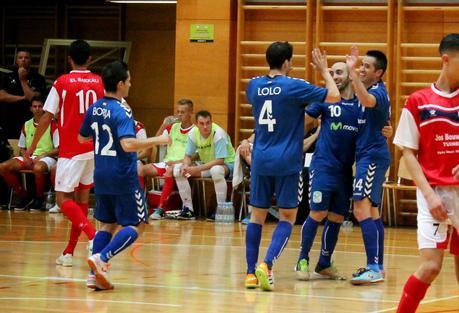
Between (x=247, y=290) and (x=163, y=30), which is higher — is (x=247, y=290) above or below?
below

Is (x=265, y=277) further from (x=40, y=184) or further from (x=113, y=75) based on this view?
(x=40, y=184)

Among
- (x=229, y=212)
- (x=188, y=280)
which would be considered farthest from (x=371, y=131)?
(x=229, y=212)

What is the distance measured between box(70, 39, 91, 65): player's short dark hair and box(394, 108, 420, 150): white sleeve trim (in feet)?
13.8

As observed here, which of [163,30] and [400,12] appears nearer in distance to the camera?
[400,12]

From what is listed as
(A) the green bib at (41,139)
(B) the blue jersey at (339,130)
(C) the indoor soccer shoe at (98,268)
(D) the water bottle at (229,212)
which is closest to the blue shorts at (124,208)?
(C) the indoor soccer shoe at (98,268)

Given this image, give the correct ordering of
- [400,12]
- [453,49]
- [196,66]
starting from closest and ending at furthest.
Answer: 1. [453,49]
2. [400,12]
3. [196,66]

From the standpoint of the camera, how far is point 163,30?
18125mm

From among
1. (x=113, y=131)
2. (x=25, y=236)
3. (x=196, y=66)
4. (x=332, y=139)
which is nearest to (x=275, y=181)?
(x=332, y=139)

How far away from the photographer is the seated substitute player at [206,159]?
13.9 metres

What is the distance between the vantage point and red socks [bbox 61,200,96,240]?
884cm

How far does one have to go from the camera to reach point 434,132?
17.7 ft

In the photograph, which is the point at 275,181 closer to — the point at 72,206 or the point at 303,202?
the point at 72,206

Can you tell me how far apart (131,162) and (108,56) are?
35.7 feet

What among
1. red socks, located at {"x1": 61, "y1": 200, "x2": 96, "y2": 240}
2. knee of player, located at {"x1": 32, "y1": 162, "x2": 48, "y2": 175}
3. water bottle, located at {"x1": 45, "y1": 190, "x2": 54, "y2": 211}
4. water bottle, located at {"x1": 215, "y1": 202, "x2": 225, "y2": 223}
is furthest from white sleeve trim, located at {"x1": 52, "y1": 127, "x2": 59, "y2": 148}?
red socks, located at {"x1": 61, "y1": 200, "x2": 96, "y2": 240}
